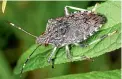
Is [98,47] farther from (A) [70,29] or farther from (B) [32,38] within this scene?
(B) [32,38]

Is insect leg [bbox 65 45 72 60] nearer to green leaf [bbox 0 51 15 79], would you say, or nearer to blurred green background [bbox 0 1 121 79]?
blurred green background [bbox 0 1 121 79]

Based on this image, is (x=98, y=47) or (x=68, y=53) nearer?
(x=98, y=47)

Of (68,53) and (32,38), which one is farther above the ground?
(32,38)

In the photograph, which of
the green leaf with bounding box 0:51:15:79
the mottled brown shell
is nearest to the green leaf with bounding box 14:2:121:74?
the mottled brown shell

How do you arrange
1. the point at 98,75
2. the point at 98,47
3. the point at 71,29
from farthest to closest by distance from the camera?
the point at 71,29 → the point at 98,47 → the point at 98,75

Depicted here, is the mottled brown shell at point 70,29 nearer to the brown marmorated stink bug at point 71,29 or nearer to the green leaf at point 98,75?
the brown marmorated stink bug at point 71,29

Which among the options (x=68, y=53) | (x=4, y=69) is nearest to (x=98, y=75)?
(x=68, y=53)
